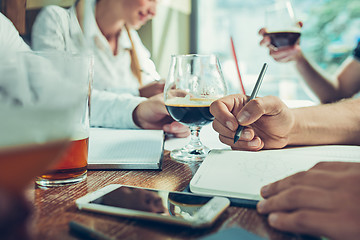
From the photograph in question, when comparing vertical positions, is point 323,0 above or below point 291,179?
above

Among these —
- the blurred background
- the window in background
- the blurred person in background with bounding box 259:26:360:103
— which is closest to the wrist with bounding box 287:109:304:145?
the blurred person in background with bounding box 259:26:360:103

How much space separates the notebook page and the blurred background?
192cm

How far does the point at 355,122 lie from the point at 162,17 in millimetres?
2575

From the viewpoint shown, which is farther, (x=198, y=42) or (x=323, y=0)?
(x=198, y=42)

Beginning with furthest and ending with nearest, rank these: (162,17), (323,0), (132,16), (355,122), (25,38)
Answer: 1. (323,0)
2. (162,17)
3. (132,16)
4. (25,38)
5. (355,122)

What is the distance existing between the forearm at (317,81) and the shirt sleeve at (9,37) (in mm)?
1542

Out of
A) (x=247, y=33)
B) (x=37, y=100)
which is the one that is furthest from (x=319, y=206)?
(x=247, y=33)

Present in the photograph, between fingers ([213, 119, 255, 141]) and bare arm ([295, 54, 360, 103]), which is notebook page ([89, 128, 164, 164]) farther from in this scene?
bare arm ([295, 54, 360, 103])

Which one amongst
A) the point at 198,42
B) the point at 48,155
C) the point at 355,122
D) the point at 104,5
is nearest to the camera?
the point at 48,155

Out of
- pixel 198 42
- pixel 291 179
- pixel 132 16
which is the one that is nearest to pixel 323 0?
pixel 198 42

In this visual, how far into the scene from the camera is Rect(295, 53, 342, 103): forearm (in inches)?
74.0

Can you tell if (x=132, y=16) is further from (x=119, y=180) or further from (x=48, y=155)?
(x=48, y=155)

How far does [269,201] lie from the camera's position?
15.1 inches

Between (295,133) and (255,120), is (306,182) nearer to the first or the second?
(255,120)
